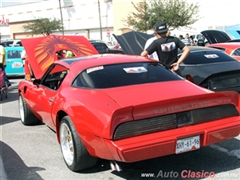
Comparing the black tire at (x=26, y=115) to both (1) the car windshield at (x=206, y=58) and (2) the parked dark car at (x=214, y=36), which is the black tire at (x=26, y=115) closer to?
(1) the car windshield at (x=206, y=58)

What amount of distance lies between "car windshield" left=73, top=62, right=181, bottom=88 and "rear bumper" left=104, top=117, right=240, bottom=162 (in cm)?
95

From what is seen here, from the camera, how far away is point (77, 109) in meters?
3.66

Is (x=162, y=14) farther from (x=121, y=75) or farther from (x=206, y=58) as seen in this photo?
(x=121, y=75)

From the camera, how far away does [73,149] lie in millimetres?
3717

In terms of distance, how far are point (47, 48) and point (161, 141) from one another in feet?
15.6

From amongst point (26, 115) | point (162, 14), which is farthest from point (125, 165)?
point (162, 14)

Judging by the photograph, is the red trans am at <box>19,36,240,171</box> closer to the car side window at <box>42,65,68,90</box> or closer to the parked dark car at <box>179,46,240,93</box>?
the car side window at <box>42,65,68,90</box>

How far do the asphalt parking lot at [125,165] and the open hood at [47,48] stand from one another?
1964mm

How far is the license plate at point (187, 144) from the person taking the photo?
10.9 feet

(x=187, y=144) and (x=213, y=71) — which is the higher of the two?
(x=213, y=71)

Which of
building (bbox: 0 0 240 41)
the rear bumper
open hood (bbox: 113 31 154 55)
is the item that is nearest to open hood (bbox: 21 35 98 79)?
open hood (bbox: 113 31 154 55)

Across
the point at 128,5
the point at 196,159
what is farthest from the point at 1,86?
the point at 128,5

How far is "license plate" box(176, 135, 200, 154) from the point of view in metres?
3.32

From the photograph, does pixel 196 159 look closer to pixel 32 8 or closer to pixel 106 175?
pixel 106 175
